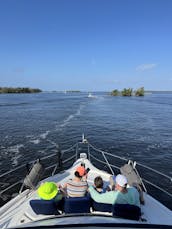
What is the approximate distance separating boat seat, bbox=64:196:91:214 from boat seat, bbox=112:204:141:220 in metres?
0.69

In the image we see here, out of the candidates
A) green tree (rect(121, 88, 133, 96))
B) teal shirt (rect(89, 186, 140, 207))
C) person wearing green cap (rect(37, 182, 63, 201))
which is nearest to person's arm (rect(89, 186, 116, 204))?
teal shirt (rect(89, 186, 140, 207))

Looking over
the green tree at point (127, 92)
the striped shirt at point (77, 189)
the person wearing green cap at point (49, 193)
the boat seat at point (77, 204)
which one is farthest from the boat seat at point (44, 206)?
the green tree at point (127, 92)

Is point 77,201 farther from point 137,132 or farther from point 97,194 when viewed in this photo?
point 137,132

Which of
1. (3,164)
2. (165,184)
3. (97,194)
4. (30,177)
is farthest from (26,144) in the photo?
(97,194)

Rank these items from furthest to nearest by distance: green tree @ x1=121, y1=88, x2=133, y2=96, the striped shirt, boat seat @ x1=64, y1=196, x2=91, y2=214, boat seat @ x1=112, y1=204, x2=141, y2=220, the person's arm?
green tree @ x1=121, y1=88, x2=133, y2=96 → the striped shirt → the person's arm → boat seat @ x1=64, y1=196, x2=91, y2=214 → boat seat @ x1=112, y1=204, x2=141, y2=220

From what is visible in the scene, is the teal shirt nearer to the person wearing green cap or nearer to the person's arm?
the person's arm

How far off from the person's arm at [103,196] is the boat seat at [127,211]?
0.38 m

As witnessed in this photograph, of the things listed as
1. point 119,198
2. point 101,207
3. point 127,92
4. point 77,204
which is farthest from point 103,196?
point 127,92

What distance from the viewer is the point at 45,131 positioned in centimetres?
2061

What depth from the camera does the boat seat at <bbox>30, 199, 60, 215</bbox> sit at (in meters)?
4.18

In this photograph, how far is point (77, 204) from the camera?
4.05 meters

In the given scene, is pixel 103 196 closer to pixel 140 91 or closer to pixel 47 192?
pixel 47 192

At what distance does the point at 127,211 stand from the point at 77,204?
1.14 m

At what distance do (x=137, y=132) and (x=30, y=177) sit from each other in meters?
16.5
